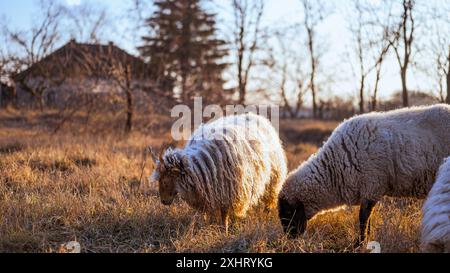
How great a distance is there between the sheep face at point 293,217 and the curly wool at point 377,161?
0.06 meters

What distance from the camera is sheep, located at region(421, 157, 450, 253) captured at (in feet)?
12.6

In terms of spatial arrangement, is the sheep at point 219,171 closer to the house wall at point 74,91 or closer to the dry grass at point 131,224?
the dry grass at point 131,224

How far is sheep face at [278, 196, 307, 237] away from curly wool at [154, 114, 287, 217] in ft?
2.12

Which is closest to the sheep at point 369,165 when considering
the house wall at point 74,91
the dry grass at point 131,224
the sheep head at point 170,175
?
the dry grass at point 131,224

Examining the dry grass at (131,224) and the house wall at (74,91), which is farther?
the house wall at (74,91)

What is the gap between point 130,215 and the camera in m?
5.31

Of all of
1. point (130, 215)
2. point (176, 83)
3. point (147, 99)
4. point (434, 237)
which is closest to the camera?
point (434, 237)

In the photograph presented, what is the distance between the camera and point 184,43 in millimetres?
26562

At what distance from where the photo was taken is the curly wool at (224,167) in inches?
217

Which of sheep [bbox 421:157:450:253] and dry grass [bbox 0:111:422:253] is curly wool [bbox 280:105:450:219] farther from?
sheep [bbox 421:157:450:253]
